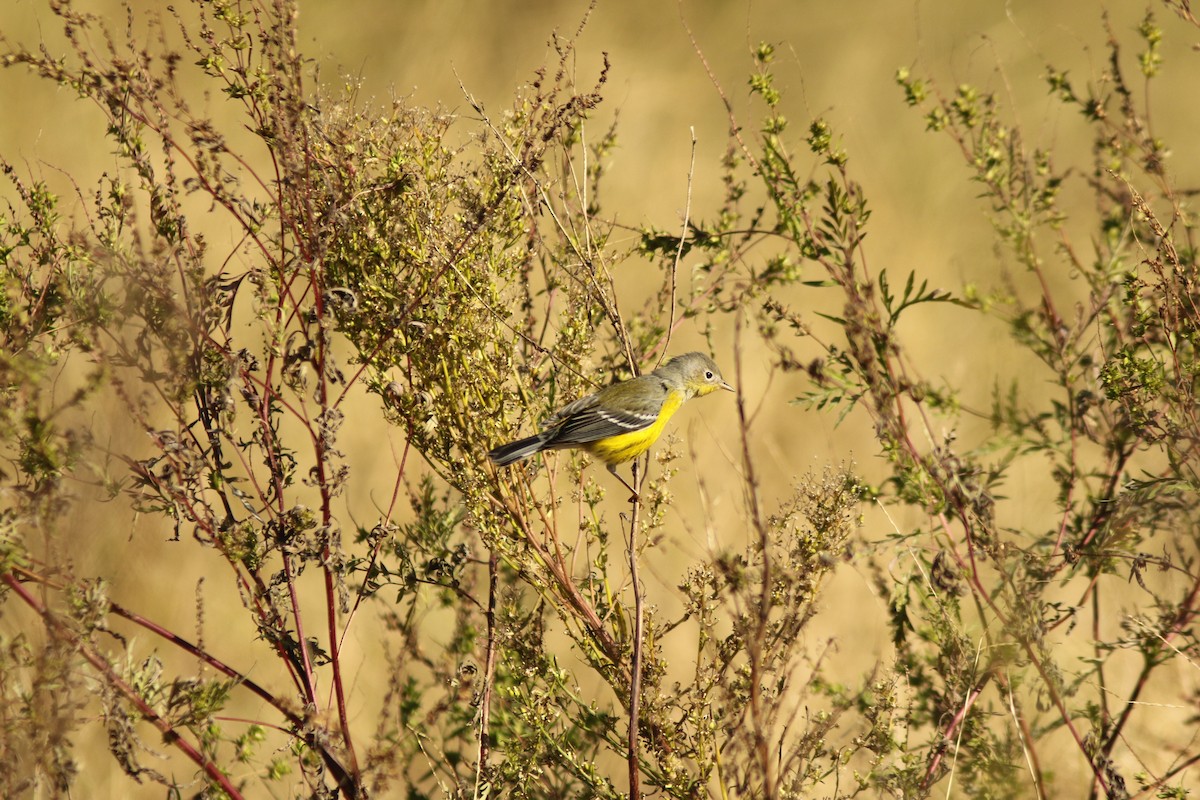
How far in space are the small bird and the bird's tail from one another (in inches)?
12.3

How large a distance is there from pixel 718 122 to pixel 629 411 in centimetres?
510

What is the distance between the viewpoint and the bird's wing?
4.74 metres

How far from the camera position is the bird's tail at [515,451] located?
3691 millimetres

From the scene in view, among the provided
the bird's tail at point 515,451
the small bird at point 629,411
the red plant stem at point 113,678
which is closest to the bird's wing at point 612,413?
the small bird at point 629,411

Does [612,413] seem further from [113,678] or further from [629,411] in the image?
[113,678]

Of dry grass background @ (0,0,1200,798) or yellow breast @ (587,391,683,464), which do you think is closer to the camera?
yellow breast @ (587,391,683,464)

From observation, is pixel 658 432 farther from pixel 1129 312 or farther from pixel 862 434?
pixel 862 434

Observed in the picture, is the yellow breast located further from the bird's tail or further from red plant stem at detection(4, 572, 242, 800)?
red plant stem at detection(4, 572, 242, 800)

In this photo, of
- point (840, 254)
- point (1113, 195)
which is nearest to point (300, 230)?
point (840, 254)

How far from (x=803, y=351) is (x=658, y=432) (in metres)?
3.26

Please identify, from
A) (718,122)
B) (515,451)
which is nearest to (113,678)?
(515,451)

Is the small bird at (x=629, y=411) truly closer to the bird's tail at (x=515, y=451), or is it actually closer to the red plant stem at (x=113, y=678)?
the bird's tail at (x=515, y=451)

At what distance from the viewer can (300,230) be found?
3.29 meters

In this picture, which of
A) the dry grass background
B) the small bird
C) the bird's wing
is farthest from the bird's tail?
the dry grass background
